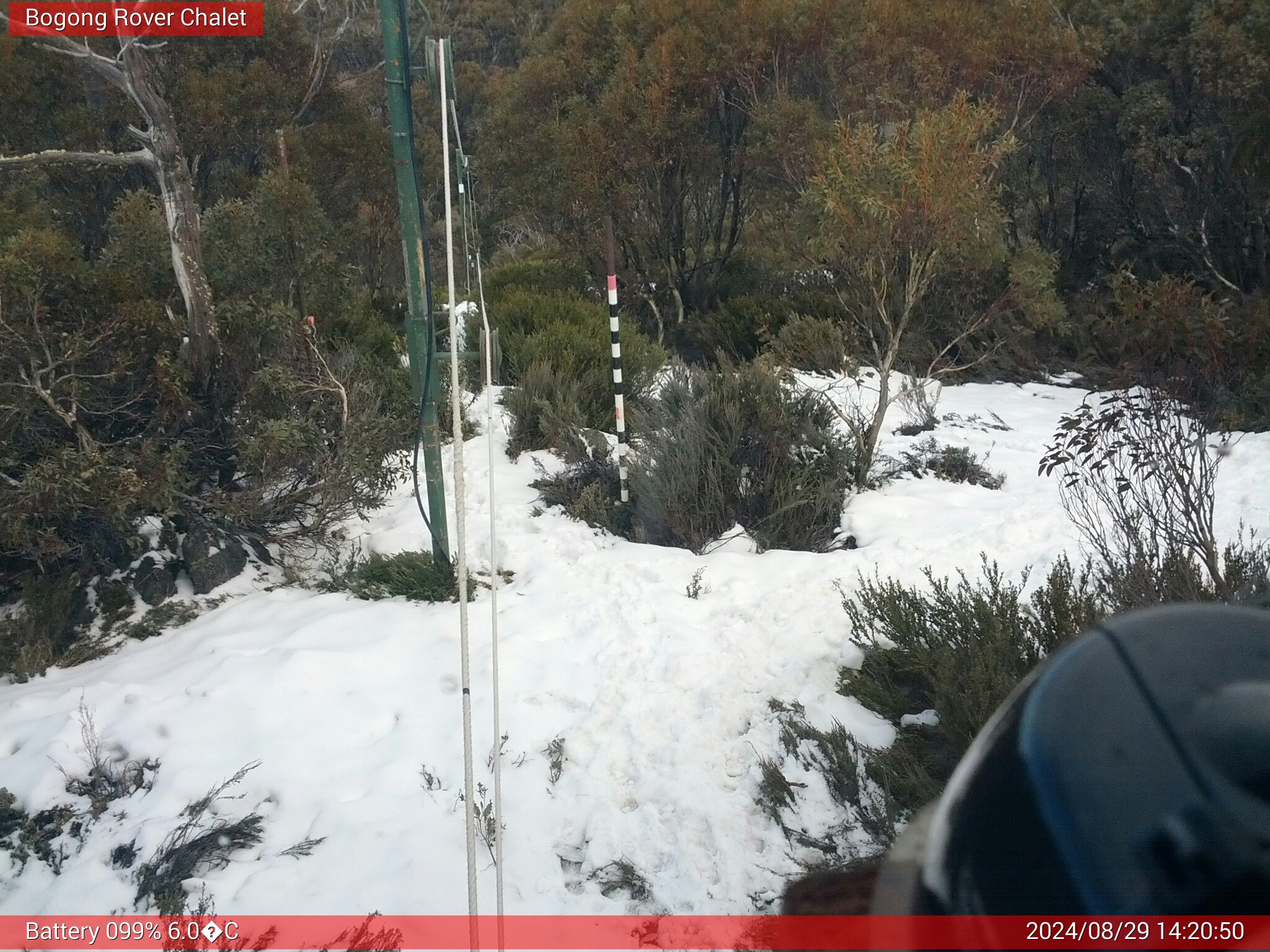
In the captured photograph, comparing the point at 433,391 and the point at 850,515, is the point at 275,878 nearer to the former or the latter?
the point at 433,391

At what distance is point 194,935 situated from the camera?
8.31 feet

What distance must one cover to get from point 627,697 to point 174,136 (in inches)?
162

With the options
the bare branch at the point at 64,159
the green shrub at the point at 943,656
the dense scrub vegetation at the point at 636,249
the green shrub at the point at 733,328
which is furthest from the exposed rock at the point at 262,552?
the green shrub at the point at 733,328

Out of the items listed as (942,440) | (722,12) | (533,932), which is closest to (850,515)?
(942,440)

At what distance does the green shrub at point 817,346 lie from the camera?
798cm

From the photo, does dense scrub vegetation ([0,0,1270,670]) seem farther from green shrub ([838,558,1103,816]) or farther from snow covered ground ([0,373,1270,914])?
green shrub ([838,558,1103,816])

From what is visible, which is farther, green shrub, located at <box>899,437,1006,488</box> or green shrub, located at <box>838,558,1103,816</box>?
green shrub, located at <box>899,437,1006,488</box>

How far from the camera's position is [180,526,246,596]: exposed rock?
5094mm

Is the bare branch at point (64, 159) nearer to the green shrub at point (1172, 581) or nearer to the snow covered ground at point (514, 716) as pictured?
the snow covered ground at point (514, 716)

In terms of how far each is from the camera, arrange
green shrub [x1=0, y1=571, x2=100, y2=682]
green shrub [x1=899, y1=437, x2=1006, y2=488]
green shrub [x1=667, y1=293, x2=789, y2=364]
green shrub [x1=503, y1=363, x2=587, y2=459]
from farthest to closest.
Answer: green shrub [x1=667, y1=293, x2=789, y2=364]
green shrub [x1=503, y1=363, x2=587, y2=459]
green shrub [x1=899, y1=437, x2=1006, y2=488]
green shrub [x1=0, y1=571, x2=100, y2=682]

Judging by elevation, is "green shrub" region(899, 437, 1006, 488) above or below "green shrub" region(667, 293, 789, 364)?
below

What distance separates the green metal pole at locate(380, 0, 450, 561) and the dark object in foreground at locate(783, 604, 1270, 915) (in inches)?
143

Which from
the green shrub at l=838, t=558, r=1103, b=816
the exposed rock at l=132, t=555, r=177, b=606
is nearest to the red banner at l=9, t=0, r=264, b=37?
the exposed rock at l=132, t=555, r=177, b=606

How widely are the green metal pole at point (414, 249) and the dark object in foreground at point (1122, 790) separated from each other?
3621 millimetres
